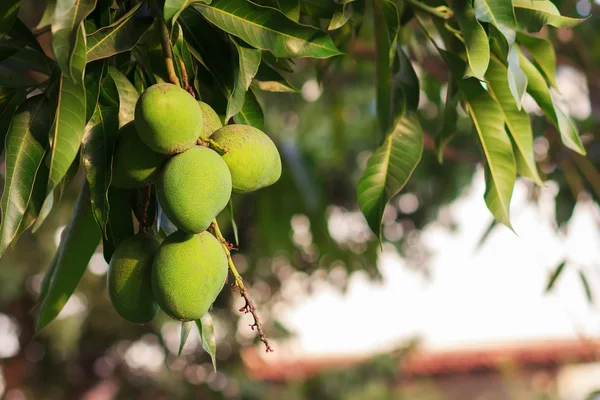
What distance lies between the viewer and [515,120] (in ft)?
3.37

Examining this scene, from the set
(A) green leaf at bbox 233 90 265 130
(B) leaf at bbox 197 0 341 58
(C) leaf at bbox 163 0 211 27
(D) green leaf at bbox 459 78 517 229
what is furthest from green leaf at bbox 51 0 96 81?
(D) green leaf at bbox 459 78 517 229

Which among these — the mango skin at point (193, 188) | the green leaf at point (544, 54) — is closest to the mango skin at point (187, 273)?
the mango skin at point (193, 188)

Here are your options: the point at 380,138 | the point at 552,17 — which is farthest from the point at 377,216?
the point at 552,17

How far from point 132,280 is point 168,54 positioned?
0.25m

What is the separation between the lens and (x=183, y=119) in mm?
749

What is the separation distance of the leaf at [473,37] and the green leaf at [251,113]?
0.87 feet

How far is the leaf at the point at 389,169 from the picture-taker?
96 centimetres

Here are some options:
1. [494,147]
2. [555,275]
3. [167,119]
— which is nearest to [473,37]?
[494,147]

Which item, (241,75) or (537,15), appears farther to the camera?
(537,15)

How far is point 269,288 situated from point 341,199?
2.57 ft

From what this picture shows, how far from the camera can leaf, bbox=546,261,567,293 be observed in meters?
2.12

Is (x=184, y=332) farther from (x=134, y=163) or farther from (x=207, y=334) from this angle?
(x=134, y=163)

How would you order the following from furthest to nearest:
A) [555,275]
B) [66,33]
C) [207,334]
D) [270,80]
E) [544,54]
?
[555,275], [544,54], [270,80], [207,334], [66,33]

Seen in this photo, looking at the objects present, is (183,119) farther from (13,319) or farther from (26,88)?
(13,319)
